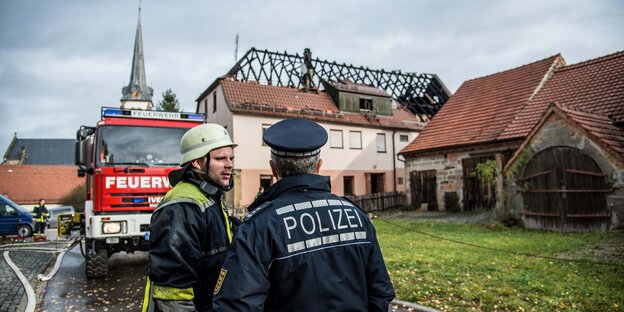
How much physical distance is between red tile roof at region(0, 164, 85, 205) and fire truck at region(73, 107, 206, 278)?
41.9 m

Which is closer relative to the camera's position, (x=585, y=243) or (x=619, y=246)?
(x=619, y=246)

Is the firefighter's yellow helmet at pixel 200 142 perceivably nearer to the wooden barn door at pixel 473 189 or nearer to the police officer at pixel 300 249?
the police officer at pixel 300 249

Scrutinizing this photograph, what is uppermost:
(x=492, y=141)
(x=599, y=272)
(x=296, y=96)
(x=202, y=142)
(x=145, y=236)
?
(x=296, y=96)

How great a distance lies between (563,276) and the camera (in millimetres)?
7129

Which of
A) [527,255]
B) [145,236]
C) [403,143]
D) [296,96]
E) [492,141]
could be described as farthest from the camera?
[403,143]

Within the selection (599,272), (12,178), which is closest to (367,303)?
(599,272)

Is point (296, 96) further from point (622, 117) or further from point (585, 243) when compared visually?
point (585, 243)

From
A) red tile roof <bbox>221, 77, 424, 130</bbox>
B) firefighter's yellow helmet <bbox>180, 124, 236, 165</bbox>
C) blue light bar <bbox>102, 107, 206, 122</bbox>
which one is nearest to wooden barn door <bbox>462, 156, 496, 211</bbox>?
red tile roof <bbox>221, 77, 424, 130</bbox>

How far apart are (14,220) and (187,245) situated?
879 inches

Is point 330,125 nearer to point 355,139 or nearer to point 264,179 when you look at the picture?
point 355,139

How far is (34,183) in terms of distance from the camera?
45000mm

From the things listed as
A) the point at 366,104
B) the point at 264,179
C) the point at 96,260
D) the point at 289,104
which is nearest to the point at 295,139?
the point at 96,260

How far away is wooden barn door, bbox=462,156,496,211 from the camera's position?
19.2 meters

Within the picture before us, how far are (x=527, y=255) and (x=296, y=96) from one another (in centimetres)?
2283
